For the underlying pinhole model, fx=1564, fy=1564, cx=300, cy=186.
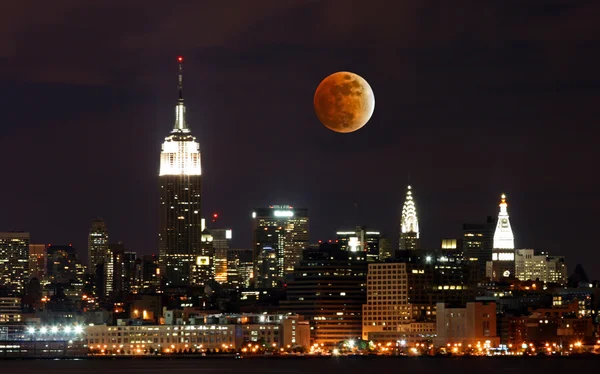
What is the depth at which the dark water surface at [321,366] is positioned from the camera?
165m

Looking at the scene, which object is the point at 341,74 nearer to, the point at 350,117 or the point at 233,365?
the point at 350,117

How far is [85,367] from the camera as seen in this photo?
587 feet

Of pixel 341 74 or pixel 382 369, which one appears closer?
pixel 341 74

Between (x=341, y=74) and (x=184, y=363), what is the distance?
119 meters

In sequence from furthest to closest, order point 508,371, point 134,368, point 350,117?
point 134,368 → point 508,371 → point 350,117

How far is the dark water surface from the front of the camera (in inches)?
6501

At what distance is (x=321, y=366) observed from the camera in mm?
179250

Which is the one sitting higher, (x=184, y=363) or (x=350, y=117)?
(x=350, y=117)

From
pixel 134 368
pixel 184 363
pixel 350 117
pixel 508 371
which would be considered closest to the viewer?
pixel 350 117

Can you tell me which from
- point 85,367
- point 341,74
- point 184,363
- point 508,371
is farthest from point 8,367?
point 341,74

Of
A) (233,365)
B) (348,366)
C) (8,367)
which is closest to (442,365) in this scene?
(348,366)

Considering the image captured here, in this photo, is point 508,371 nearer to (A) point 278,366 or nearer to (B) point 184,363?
(A) point 278,366

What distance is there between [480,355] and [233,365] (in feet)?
113

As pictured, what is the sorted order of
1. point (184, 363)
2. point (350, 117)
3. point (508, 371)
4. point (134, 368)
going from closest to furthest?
point (350, 117) < point (508, 371) < point (134, 368) < point (184, 363)
